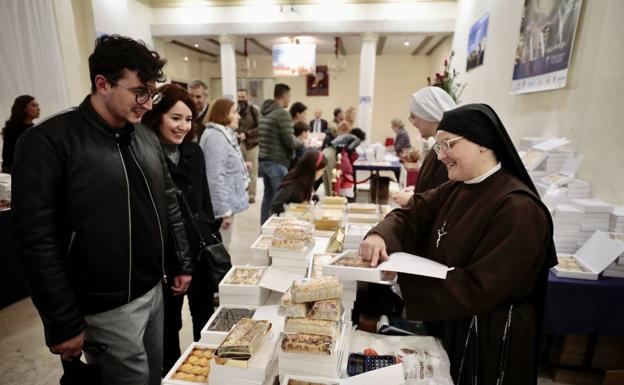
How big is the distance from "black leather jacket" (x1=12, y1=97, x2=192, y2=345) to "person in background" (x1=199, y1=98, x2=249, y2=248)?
47.9 inches

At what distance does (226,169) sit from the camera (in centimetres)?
268

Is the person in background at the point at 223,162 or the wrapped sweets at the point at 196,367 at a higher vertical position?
the person in background at the point at 223,162

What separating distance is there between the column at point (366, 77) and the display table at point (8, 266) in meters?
7.07

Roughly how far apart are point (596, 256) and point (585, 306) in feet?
1.06

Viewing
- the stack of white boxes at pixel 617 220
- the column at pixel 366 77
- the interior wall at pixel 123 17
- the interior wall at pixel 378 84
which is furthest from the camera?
the interior wall at pixel 378 84

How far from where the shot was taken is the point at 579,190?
8.59ft

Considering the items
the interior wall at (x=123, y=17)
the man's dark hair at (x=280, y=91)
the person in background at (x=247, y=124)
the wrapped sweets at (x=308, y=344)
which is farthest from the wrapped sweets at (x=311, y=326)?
the interior wall at (x=123, y=17)

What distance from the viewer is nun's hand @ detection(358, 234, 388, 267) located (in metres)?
1.42

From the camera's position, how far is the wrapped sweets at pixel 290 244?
1.86 metres

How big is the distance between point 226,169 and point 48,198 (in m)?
1.58

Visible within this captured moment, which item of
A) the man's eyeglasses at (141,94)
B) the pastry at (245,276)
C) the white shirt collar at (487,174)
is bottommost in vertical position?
the pastry at (245,276)

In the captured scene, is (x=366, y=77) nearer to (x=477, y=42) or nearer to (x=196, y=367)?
(x=477, y=42)

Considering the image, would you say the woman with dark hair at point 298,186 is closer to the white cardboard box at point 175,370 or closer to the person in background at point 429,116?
the person in background at point 429,116

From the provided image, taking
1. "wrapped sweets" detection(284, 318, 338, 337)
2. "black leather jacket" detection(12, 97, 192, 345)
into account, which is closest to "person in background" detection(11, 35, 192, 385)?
"black leather jacket" detection(12, 97, 192, 345)
